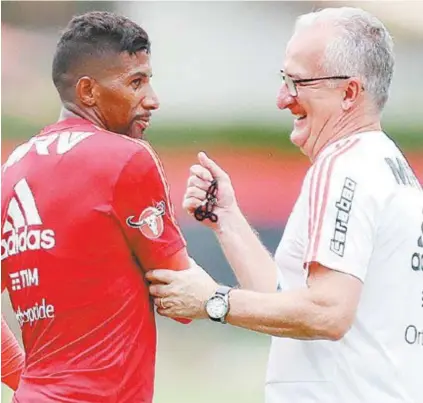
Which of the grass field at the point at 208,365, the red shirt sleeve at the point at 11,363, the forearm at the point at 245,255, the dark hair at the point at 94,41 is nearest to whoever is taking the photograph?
the dark hair at the point at 94,41

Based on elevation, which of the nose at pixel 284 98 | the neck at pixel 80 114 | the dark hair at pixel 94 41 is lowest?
the neck at pixel 80 114

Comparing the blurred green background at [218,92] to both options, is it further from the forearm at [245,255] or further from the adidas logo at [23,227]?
the adidas logo at [23,227]

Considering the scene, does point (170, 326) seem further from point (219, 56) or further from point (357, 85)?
point (357, 85)

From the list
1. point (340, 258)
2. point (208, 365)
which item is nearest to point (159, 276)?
point (340, 258)

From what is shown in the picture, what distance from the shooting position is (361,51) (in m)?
2.19

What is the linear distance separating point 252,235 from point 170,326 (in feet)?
5.29

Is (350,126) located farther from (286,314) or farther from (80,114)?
(80,114)

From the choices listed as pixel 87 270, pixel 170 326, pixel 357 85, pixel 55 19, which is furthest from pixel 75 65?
pixel 170 326

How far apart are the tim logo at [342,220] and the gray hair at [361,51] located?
27 cm

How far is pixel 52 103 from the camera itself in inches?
146

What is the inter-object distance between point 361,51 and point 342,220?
14.8 inches

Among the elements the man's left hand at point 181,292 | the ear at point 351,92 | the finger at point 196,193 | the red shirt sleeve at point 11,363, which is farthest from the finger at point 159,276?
the red shirt sleeve at point 11,363

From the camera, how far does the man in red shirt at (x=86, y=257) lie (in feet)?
6.86

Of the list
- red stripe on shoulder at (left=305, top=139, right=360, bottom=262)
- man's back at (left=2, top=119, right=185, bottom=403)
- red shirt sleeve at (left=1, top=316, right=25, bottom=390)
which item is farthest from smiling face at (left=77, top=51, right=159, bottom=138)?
red shirt sleeve at (left=1, top=316, right=25, bottom=390)
